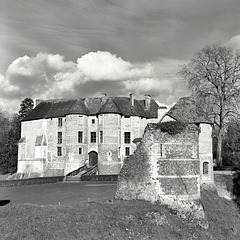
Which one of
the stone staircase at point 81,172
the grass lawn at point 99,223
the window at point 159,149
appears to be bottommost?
the stone staircase at point 81,172

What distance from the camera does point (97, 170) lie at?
4034cm

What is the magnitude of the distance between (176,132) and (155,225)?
510 cm

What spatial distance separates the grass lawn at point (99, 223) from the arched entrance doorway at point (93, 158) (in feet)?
87.7

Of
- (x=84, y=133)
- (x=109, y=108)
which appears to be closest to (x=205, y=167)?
(x=109, y=108)

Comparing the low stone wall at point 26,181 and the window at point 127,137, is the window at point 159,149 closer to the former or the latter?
the low stone wall at point 26,181

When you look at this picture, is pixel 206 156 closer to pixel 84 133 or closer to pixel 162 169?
pixel 162 169

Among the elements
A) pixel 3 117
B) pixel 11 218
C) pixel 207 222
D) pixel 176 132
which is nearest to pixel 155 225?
pixel 207 222

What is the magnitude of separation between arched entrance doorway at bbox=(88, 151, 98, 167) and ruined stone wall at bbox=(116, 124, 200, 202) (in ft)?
84.7

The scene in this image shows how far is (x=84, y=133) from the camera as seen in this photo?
142 feet

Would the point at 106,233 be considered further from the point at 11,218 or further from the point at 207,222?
the point at 207,222

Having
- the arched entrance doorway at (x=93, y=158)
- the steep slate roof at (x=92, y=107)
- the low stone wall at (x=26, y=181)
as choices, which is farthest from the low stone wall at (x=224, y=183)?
the arched entrance doorway at (x=93, y=158)

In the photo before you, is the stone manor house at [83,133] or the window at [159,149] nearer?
the window at [159,149]

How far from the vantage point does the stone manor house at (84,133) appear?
4138 cm

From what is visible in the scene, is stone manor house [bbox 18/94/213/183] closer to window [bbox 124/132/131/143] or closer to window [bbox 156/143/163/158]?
window [bbox 124/132/131/143]
